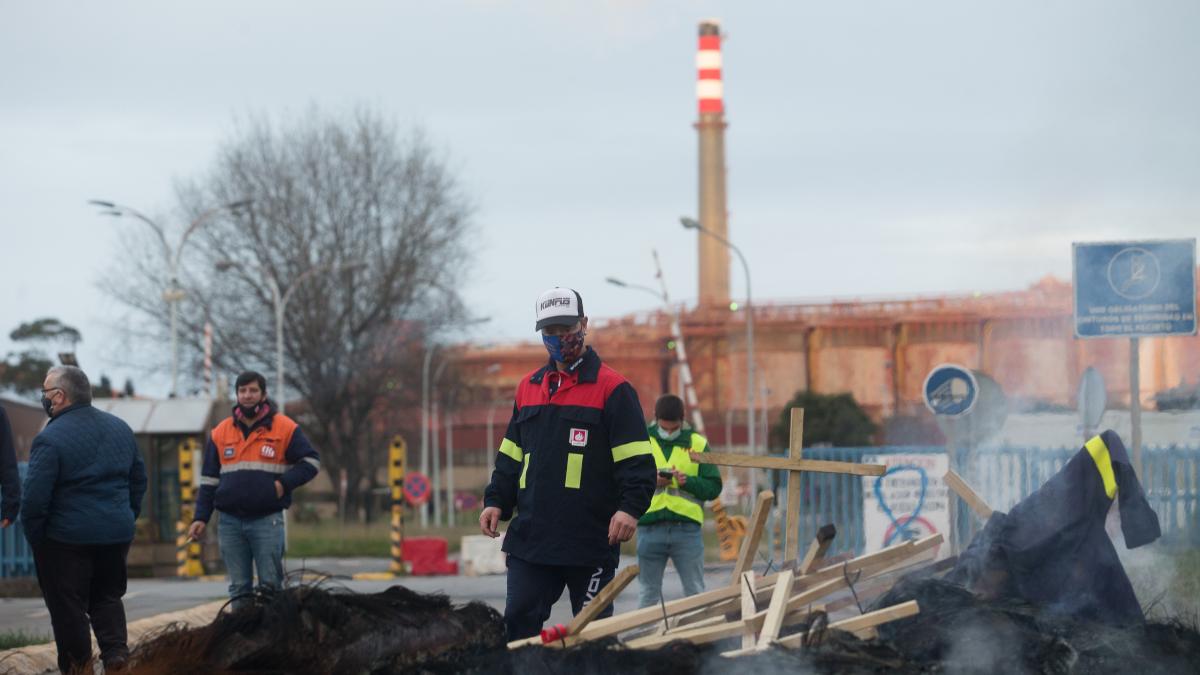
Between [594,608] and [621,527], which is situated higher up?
[621,527]

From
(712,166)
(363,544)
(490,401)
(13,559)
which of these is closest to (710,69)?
(712,166)

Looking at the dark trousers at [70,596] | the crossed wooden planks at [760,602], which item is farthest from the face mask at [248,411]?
the crossed wooden planks at [760,602]

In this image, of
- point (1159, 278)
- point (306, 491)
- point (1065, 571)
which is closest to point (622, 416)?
point (1065, 571)

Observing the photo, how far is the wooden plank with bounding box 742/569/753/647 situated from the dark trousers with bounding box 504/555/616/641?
617mm

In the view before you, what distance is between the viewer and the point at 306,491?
69562mm

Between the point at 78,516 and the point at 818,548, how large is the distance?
3.92 m

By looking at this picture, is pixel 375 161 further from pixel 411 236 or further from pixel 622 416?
pixel 622 416

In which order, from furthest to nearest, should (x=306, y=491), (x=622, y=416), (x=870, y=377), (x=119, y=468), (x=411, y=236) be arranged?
(x=306, y=491), (x=411, y=236), (x=870, y=377), (x=119, y=468), (x=622, y=416)

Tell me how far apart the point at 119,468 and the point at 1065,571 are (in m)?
4.96

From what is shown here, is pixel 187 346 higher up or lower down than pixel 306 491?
higher up

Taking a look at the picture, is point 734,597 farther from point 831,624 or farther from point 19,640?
point 19,640

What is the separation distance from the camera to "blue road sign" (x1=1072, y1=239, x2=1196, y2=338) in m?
12.6

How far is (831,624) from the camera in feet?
22.9

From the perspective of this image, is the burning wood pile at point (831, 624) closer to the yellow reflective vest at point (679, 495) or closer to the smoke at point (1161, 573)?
the smoke at point (1161, 573)
